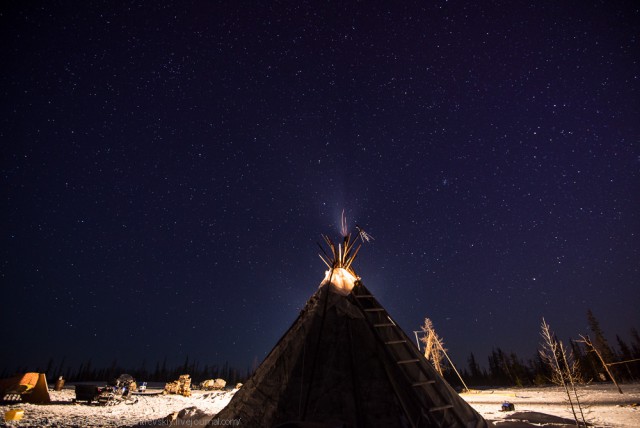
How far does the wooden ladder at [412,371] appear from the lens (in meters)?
6.05

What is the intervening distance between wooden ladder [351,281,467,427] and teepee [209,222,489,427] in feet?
0.06

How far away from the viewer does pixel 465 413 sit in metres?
6.93

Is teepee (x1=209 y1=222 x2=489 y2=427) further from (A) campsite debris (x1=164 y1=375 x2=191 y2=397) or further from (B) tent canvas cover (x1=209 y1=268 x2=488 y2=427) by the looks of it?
(A) campsite debris (x1=164 y1=375 x2=191 y2=397)

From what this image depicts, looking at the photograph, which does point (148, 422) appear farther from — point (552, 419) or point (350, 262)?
point (552, 419)

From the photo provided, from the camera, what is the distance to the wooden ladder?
6.05m

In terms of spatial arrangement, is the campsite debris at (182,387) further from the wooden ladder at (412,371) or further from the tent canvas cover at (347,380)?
the wooden ladder at (412,371)

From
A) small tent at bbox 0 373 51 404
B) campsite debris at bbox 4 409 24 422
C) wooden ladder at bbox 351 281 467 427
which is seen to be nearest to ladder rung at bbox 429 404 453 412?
wooden ladder at bbox 351 281 467 427

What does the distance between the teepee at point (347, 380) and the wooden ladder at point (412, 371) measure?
2 centimetres

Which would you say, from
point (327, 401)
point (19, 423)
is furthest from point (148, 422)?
point (327, 401)

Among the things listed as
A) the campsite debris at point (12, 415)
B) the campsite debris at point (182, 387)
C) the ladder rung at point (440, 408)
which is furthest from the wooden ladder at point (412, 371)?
the campsite debris at point (182, 387)

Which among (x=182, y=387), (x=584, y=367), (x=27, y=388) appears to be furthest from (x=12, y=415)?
(x=584, y=367)

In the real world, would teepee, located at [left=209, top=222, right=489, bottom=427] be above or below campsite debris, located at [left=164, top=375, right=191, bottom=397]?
above

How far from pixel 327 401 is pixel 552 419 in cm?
1030

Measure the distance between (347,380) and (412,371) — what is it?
1819 millimetres
